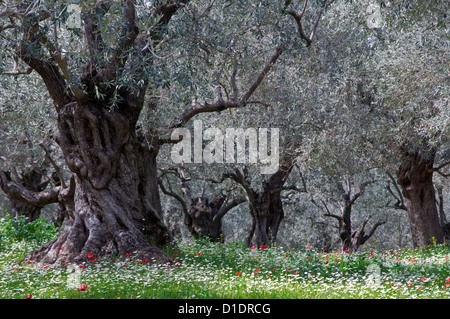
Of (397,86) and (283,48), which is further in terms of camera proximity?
(397,86)

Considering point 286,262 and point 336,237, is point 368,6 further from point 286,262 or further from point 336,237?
point 336,237

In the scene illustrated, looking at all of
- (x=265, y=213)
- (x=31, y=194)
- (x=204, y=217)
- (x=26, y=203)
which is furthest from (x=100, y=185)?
(x=204, y=217)

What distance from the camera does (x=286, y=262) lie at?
9.52m

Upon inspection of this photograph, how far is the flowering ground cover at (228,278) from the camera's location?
6.75 m

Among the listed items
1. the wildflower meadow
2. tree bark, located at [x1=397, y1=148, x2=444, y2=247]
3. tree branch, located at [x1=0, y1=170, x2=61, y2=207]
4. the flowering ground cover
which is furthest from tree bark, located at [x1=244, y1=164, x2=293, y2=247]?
the wildflower meadow

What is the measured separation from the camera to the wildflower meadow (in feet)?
22.0

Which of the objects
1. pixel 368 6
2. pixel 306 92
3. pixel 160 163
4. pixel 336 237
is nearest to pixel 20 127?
pixel 160 163

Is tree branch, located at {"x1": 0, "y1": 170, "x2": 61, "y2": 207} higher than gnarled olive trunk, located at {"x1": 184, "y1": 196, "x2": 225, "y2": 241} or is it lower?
higher

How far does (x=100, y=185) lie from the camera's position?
34.0 feet

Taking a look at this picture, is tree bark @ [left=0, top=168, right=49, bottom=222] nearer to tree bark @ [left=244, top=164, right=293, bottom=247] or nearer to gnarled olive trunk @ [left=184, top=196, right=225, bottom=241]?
gnarled olive trunk @ [left=184, top=196, right=225, bottom=241]

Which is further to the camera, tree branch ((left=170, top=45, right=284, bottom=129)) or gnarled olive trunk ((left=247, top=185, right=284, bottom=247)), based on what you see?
gnarled olive trunk ((left=247, top=185, right=284, bottom=247))

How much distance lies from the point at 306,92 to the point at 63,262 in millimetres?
8654

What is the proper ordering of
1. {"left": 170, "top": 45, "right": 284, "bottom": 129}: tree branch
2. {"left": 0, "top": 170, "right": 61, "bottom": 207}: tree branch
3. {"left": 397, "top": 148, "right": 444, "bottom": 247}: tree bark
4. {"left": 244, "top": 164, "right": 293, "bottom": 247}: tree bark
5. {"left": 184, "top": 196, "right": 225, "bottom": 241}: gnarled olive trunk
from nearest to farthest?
{"left": 170, "top": 45, "right": 284, "bottom": 129}: tree branch, {"left": 0, "top": 170, "right": 61, "bottom": 207}: tree branch, {"left": 397, "top": 148, "right": 444, "bottom": 247}: tree bark, {"left": 244, "top": 164, "right": 293, "bottom": 247}: tree bark, {"left": 184, "top": 196, "right": 225, "bottom": 241}: gnarled olive trunk

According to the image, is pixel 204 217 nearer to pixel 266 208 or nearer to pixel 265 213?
pixel 265 213
